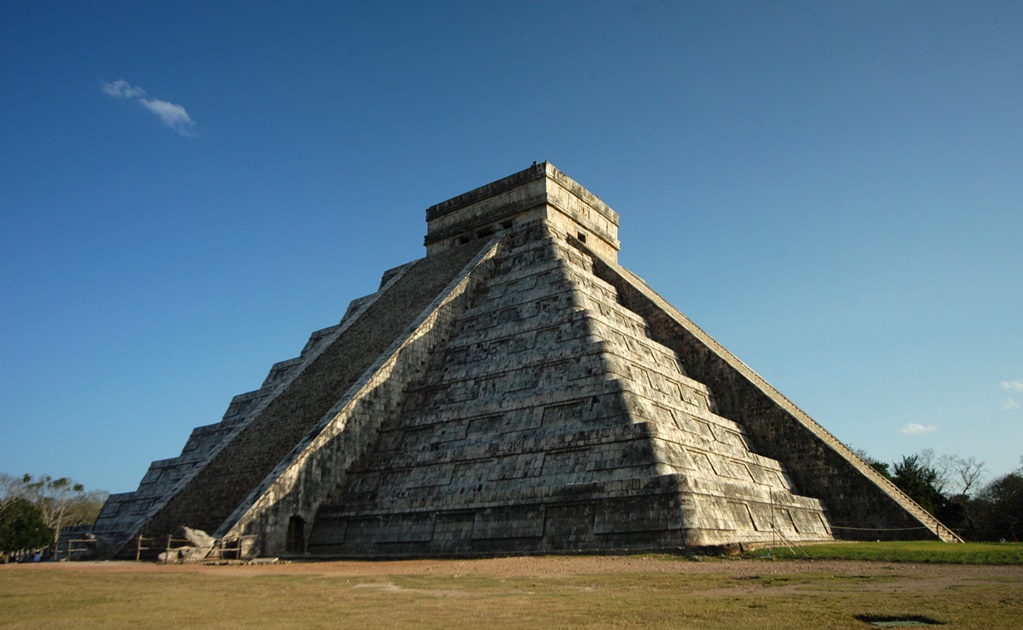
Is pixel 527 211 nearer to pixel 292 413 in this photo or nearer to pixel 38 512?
pixel 292 413

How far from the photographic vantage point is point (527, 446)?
1524 centimetres

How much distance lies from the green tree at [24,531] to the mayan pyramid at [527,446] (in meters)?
11.1

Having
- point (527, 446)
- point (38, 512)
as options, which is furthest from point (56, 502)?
point (527, 446)

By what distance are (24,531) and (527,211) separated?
25923 millimetres

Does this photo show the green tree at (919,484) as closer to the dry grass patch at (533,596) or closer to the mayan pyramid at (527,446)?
the mayan pyramid at (527,446)

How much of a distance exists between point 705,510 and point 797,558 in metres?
1.76

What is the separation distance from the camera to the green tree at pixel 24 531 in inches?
1228

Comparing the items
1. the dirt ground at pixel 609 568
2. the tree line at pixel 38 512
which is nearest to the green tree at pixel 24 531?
the tree line at pixel 38 512

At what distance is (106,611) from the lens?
7.26 meters

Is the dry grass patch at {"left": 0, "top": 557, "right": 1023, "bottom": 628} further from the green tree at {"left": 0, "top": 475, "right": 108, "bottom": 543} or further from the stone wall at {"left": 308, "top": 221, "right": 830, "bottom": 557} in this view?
the green tree at {"left": 0, "top": 475, "right": 108, "bottom": 543}

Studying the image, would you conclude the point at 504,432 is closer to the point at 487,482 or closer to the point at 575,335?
the point at 487,482

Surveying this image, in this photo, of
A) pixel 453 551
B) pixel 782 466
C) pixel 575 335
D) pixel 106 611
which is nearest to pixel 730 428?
pixel 782 466

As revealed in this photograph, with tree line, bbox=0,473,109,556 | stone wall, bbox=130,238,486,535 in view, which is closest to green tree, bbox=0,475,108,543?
tree line, bbox=0,473,109,556

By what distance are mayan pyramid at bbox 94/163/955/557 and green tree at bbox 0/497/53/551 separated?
11.1 meters
